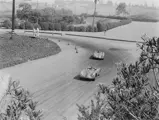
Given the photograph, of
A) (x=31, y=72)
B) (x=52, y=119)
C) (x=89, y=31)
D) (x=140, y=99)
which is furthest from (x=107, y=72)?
(x=89, y=31)

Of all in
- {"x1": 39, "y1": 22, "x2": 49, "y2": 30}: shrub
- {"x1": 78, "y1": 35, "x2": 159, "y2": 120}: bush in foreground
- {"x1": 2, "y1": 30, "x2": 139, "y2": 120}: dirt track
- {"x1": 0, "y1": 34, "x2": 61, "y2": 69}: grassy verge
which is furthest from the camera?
{"x1": 39, "y1": 22, "x2": 49, "y2": 30}: shrub

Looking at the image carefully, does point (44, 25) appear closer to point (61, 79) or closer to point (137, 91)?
point (61, 79)

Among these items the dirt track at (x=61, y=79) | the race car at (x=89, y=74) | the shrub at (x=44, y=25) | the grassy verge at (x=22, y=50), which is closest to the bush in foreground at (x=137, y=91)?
the dirt track at (x=61, y=79)

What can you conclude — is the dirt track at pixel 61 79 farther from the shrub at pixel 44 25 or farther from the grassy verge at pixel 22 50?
the shrub at pixel 44 25

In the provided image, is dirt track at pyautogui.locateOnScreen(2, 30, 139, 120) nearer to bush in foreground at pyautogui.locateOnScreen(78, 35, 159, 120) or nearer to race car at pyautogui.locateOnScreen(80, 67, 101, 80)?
race car at pyautogui.locateOnScreen(80, 67, 101, 80)

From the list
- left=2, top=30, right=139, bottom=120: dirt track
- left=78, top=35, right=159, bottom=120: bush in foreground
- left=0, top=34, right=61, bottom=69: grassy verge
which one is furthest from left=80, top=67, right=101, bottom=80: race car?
left=78, top=35, right=159, bottom=120: bush in foreground

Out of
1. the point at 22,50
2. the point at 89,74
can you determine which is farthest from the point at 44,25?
the point at 89,74

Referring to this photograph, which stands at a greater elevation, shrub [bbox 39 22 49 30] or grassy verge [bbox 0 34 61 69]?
shrub [bbox 39 22 49 30]
